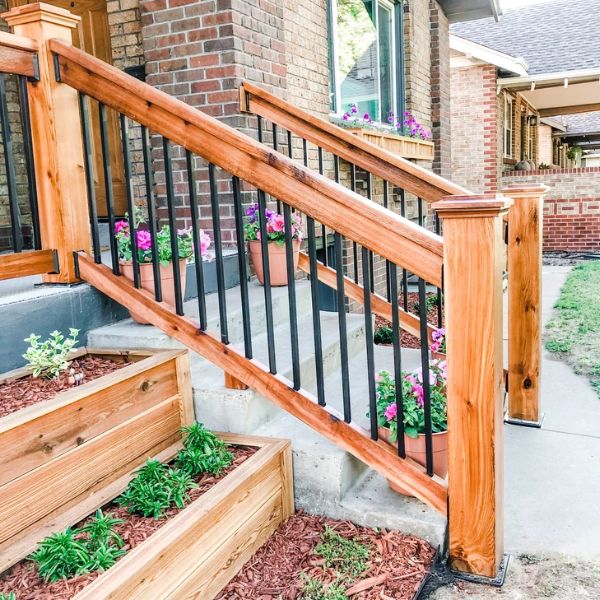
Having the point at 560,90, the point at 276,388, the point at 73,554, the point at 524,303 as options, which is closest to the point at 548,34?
the point at 560,90

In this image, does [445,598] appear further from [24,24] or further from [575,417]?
[24,24]

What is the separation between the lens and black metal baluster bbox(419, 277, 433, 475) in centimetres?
196

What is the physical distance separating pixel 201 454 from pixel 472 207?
48.4 inches

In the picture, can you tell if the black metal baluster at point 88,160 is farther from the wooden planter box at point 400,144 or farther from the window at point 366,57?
the window at point 366,57

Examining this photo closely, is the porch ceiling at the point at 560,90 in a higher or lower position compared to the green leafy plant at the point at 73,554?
higher

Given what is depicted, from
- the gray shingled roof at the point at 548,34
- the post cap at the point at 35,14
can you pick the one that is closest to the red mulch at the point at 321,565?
the post cap at the point at 35,14

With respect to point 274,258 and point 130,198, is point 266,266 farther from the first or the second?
point 274,258

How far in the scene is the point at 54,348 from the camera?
2.41 m

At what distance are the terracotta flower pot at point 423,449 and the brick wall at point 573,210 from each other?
32.8 ft

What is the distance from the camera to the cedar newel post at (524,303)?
312 centimetres

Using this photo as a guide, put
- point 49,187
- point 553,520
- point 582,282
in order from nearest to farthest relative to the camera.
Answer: point 553,520 < point 49,187 < point 582,282

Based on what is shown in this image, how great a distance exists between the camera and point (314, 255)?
7.18 feet

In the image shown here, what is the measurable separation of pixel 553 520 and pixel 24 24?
110 inches

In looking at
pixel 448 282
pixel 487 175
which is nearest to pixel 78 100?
pixel 448 282
